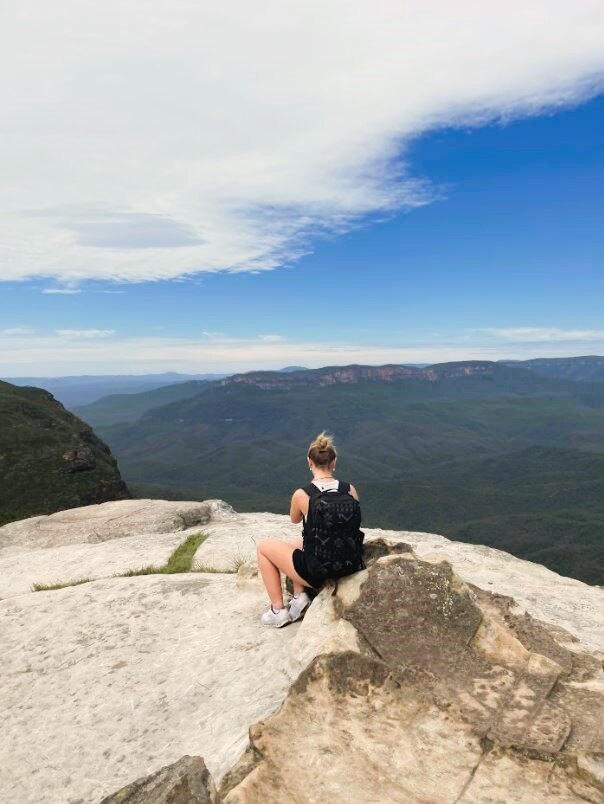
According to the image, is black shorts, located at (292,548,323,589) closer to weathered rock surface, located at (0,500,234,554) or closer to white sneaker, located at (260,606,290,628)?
white sneaker, located at (260,606,290,628)

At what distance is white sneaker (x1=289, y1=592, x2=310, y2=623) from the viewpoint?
11.6 metres

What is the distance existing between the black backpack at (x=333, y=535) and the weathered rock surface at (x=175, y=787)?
425cm

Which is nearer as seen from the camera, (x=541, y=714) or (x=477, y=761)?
(x=477, y=761)

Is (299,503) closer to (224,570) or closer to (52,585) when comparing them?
(224,570)

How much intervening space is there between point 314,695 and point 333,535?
127 inches

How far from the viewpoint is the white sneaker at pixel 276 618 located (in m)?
11.5

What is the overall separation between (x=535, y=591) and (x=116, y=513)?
22924mm

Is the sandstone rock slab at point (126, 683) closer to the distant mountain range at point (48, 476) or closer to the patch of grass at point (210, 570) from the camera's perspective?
the patch of grass at point (210, 570)

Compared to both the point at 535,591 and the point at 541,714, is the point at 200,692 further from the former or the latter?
the point at 535,591

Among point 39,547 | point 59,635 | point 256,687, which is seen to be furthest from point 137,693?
point 39,547

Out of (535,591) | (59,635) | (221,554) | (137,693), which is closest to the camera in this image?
(137,693)

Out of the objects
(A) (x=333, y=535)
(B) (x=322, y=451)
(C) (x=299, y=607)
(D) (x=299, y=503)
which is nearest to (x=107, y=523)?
(C) (x=299, y=607)

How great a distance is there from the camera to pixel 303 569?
11281mm

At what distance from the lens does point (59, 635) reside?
1258 cm
